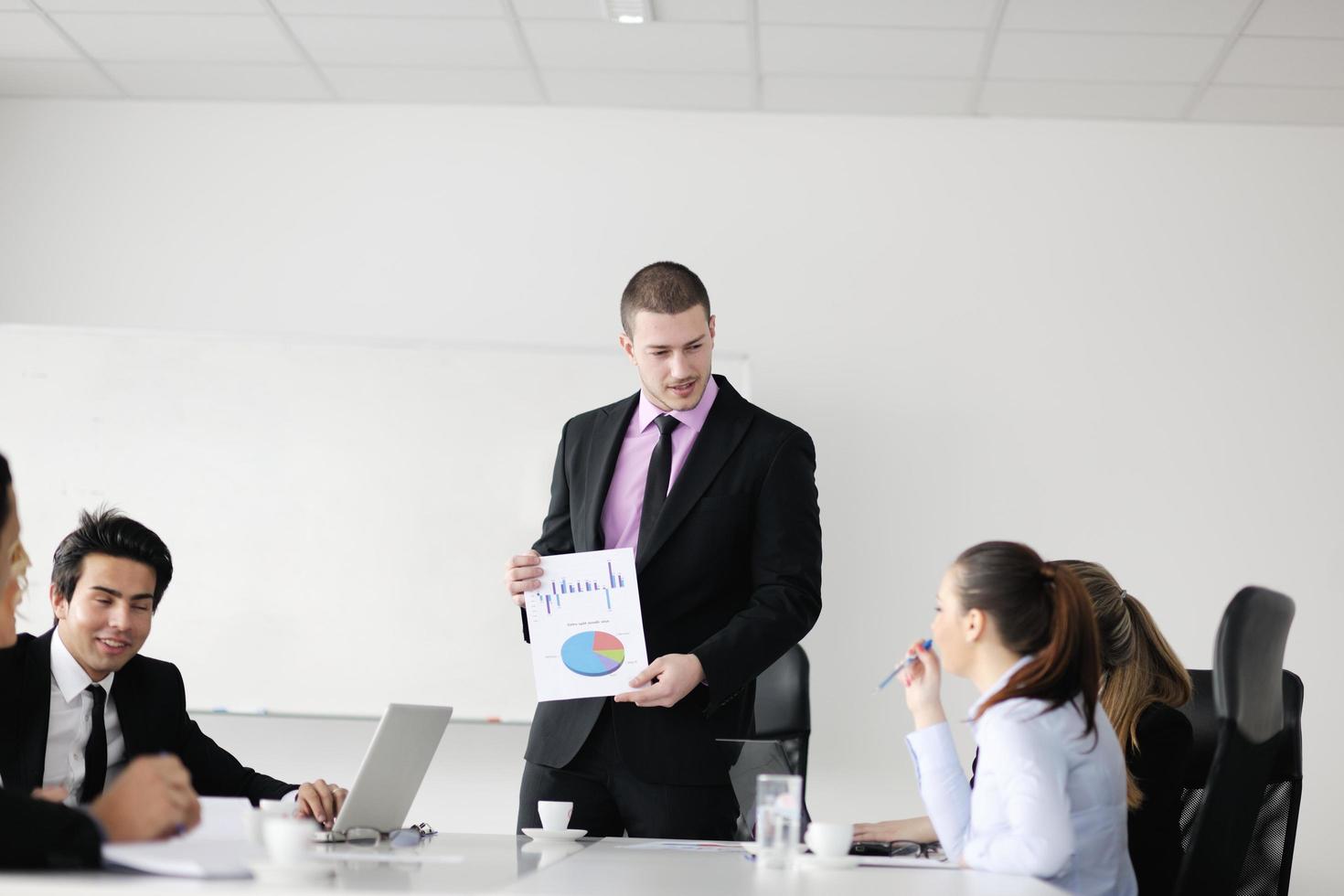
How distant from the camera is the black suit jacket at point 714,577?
2.28m

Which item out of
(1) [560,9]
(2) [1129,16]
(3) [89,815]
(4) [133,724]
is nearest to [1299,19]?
(2) [1129,16]

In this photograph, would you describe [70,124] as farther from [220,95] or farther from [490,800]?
[490,800]

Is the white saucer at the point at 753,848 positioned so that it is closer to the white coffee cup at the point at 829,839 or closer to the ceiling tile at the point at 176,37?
the white coffee cup at the point at 829,839

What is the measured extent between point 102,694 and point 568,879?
1172mm

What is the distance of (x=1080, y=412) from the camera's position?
164 inches

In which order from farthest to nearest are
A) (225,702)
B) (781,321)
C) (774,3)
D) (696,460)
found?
(781,321)
(225,702)
(774,3)
(696,460)

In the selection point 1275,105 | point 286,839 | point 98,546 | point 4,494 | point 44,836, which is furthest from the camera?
point 1275,105

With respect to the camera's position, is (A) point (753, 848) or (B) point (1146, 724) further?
(B) point (1146, 724)

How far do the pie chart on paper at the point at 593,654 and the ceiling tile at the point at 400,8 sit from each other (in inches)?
84.3

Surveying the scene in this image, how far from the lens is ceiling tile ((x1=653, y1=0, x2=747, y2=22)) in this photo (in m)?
3.66

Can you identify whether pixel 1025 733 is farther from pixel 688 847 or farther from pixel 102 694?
pixel 102 694

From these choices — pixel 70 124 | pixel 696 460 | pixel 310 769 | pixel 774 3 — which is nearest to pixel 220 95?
pixel 70 124

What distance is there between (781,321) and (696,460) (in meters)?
1.85

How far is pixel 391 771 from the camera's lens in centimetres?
200
